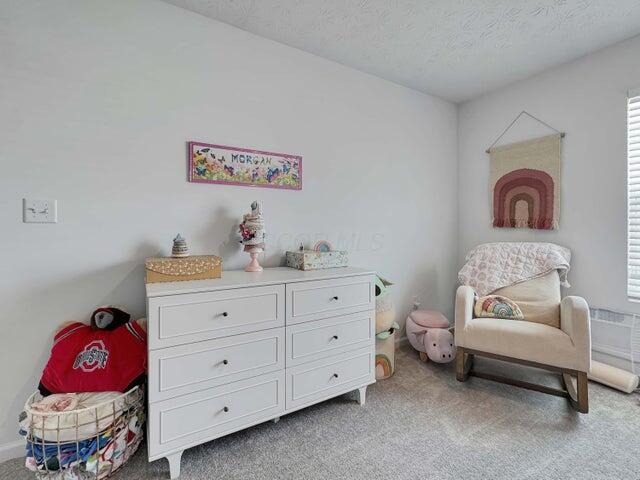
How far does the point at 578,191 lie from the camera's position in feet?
7.63

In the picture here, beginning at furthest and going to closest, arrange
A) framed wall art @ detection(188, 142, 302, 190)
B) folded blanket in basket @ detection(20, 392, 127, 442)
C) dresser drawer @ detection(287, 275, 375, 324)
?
framed wall art @ detection(188, 142, 302, 190) < dresser drawer @ detection(287, 275, 375, 324) < folded blanket in basket @ detection(20, 392, 127, 442)

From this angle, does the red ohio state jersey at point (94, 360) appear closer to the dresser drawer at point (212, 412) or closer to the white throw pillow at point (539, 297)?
the dresser drawer at point (212, 412)

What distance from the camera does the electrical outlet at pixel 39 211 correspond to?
142 cm

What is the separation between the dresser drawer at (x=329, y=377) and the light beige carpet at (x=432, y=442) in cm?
15

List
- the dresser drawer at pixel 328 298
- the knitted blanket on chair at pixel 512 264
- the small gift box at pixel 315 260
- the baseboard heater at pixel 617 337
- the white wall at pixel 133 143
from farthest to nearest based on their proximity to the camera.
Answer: the knitted blanket on chair at pixel 512 264, the baseboard heater at pixel 617 337, the small gift box at pixel 315 260, the dresser drawer at pixel 328 298, the white wall at pixel 133 143

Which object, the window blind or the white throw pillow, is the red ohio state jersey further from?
the window blind

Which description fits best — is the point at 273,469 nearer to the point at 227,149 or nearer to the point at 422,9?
the point at 227,149

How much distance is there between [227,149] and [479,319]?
6.78 feet

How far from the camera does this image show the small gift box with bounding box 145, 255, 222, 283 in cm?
146

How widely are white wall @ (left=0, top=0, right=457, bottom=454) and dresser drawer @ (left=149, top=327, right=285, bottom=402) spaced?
0.54 m

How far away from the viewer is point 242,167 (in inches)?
76.5

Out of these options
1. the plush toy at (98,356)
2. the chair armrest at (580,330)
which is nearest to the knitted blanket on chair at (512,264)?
the chair armrest at (580,330)

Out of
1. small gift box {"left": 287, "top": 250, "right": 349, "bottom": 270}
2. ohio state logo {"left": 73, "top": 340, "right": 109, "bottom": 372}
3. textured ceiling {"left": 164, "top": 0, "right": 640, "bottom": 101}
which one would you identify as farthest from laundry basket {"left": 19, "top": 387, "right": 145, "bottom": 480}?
textured ceiling {"left": 164, "top": 0, "right": 640, "bottom": 101}

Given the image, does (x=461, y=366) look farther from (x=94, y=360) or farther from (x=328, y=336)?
(x=94, y=360)
